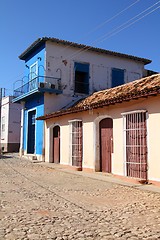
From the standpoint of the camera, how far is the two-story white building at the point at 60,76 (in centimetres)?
1842

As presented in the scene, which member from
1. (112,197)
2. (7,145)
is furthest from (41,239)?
(7,145)

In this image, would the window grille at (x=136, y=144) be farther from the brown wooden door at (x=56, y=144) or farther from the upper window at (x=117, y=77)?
the upper window at (x=117, y=77)

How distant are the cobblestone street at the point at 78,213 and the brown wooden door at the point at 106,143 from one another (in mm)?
3540

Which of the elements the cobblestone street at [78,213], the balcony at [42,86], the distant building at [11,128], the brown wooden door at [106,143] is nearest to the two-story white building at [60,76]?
the balcony at [42,86]

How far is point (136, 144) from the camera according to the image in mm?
9844

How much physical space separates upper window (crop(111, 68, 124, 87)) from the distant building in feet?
43.0

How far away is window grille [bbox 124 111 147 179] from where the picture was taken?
9.45 metres

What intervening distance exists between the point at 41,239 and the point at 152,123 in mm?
6230

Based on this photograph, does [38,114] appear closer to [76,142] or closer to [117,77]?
[76,142]

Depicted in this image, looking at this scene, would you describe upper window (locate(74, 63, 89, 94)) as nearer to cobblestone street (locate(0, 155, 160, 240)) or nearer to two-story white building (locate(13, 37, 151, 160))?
two-story white building (locate(13, 37, 151, 160))

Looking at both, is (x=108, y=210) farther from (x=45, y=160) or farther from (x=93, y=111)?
(x=45, y=160)

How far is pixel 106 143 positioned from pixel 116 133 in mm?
1205

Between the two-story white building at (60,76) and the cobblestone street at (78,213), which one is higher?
the two-story white building at (60,76)

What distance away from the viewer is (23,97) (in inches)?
789
